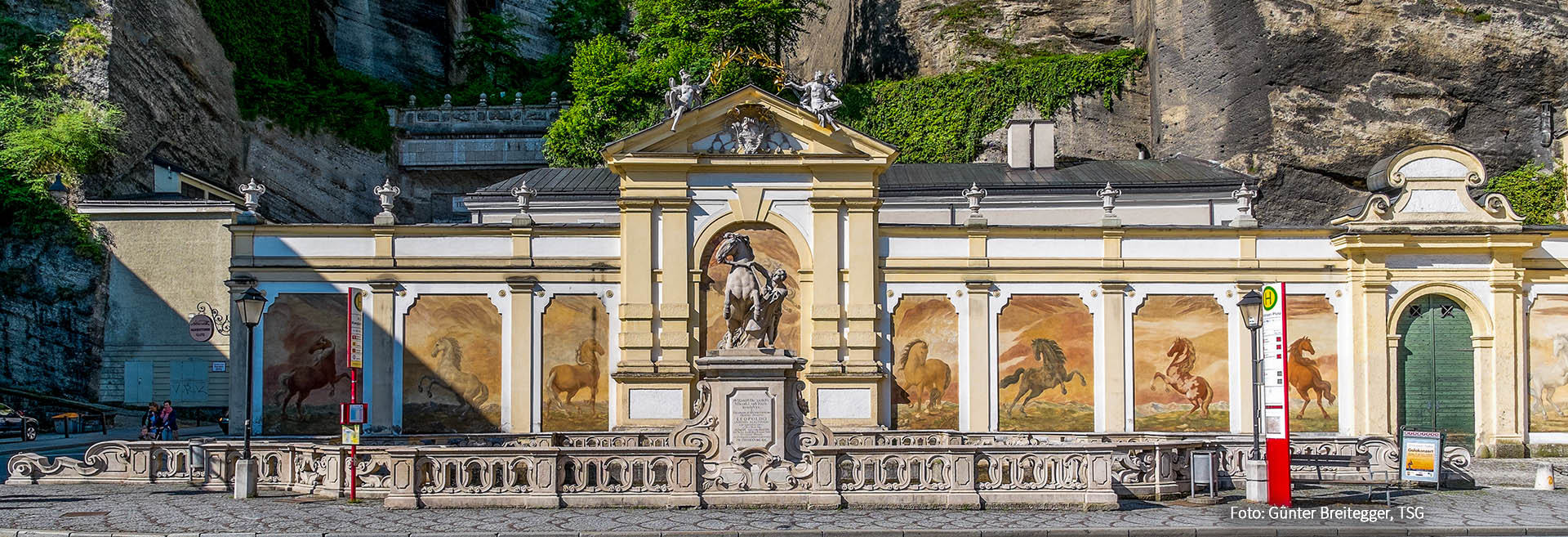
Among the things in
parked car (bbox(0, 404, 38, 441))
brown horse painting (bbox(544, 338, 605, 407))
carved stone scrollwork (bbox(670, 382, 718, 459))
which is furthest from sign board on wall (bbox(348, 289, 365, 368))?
parked car (bbox(0, 404, 38, 441))

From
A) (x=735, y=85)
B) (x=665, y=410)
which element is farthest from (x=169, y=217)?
(x=735, y=85)

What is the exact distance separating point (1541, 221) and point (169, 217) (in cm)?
3957

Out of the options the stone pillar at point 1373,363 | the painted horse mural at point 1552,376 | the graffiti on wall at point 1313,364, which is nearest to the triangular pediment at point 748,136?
the graffiti on wall at point 1313,364

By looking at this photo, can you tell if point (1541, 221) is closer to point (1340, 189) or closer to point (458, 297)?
point (1340, 189)

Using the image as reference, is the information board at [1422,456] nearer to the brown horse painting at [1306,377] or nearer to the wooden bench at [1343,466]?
the wooden bench at [1343,466]

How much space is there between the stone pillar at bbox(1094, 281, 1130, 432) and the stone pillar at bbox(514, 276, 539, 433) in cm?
1193

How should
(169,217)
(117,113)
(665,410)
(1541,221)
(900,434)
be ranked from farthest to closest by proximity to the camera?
(1541,221) < (117,113) < (169,217) < (665,410) < (900,434)

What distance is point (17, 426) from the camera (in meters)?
30.5

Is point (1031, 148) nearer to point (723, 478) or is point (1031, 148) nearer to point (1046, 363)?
point (1046, 363)

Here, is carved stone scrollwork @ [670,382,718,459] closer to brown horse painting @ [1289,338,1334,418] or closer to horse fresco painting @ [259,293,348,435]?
horse fresco painting @ [259,293,348,435]

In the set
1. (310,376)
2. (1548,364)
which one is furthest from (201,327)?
(1548,364)

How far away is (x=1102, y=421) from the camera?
98.1ft

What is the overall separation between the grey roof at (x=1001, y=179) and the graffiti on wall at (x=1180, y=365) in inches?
247

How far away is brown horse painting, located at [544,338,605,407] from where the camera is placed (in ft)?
96.9
